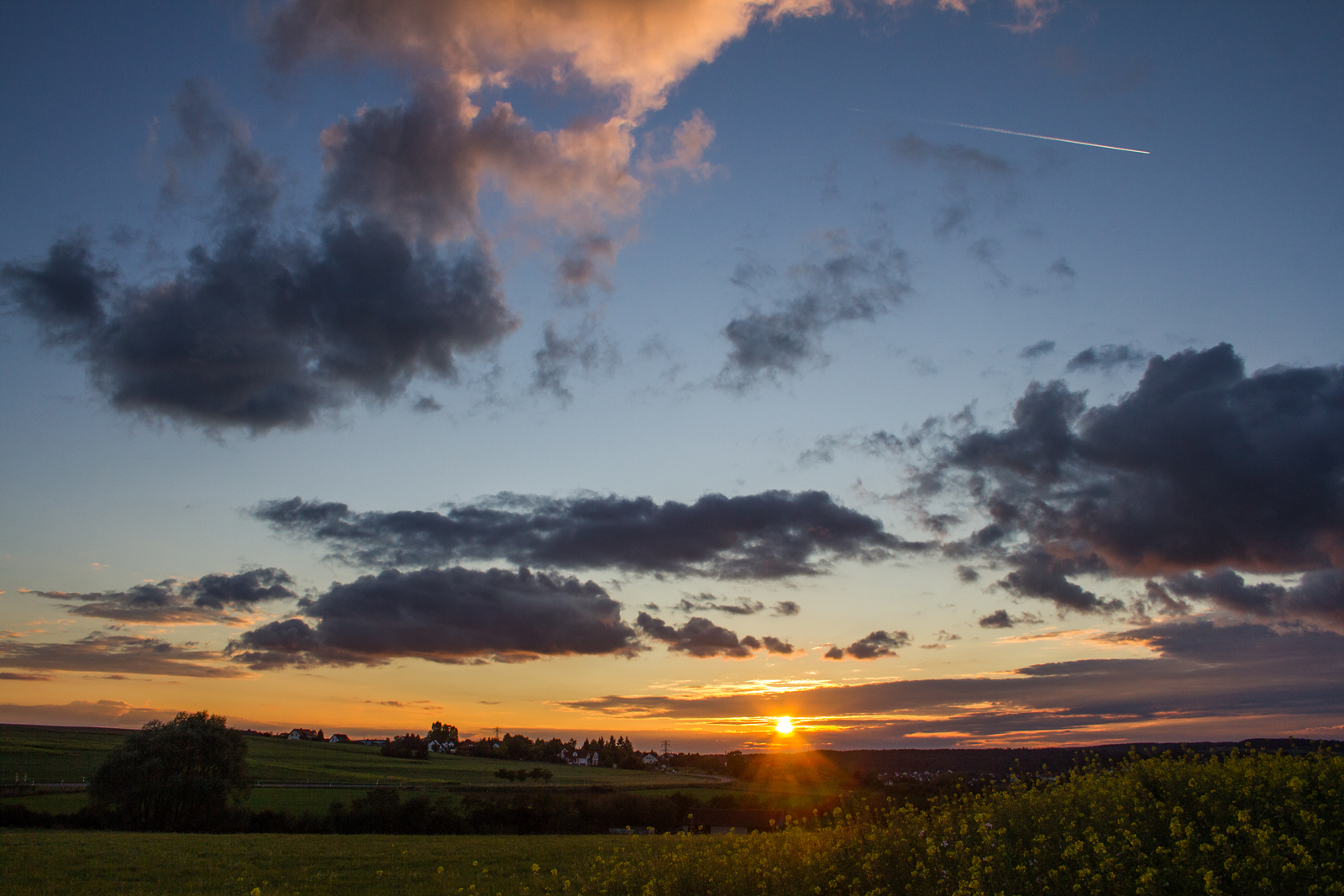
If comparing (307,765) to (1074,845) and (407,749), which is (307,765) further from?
(1074,845)

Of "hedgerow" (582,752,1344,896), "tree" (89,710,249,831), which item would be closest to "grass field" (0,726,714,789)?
"tree" (89,710,249,831)

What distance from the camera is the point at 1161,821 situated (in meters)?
12.8

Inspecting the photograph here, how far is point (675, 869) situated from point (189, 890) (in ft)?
63.6

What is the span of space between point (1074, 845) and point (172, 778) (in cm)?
7426

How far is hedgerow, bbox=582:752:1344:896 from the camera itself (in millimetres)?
10320

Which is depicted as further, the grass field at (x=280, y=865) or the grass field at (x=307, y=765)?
the grass field at (x=307, y=765)

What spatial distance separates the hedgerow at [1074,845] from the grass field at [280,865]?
13.0 ft

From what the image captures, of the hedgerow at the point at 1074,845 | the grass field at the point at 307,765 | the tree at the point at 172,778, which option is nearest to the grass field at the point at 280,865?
the hedgerow at the point at 1074,845

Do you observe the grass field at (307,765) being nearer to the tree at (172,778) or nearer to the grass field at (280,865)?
the tree at (172,778)

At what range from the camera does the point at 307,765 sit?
415 ft

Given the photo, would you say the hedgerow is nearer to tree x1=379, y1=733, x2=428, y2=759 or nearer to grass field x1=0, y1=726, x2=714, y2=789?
grass field x1=0, y1=726, x2=714, y2=789

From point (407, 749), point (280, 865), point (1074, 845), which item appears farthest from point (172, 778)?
point (407, 749)

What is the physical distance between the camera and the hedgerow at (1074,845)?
10.3 meters

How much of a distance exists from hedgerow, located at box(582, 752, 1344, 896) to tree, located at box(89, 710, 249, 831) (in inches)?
2437
